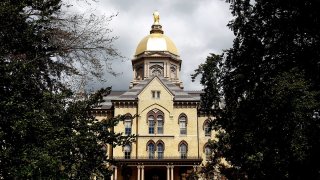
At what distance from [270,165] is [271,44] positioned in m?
4.87

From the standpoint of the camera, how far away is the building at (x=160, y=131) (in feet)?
144

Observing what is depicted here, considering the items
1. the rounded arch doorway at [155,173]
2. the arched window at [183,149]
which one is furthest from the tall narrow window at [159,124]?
the rounded arch doorway at [155,173]

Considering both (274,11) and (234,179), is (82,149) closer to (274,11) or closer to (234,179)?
(274,11)

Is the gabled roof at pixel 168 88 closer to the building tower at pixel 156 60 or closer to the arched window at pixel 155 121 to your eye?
the arched window at pixel 155 121

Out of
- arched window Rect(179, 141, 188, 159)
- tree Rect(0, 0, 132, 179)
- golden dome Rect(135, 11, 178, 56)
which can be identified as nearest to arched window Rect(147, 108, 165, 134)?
arched window Rect(179, 141, 188, 159)

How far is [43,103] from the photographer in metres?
11.5

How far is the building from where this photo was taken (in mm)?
43781

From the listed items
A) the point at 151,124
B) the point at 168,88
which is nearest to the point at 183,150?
the point at 151,124

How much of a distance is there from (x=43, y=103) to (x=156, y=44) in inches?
2025

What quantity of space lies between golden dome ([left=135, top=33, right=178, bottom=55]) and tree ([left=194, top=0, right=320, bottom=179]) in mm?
43539

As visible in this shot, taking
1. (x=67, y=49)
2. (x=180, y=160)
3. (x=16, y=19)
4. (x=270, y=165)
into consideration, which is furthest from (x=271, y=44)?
(x=180, y=160)

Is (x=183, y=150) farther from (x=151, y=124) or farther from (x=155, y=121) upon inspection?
(x=151, y=124)

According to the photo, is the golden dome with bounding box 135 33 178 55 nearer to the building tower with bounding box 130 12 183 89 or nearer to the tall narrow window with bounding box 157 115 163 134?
the building tower with bounding box 130 12 183 89

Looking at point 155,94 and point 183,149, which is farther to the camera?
point 155,94
